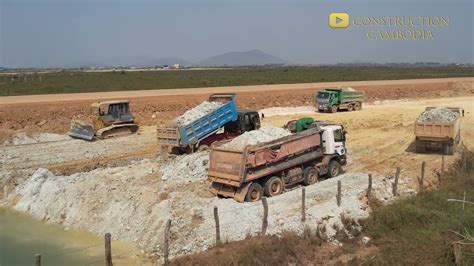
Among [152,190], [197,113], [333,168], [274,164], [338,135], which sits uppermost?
[197,113]

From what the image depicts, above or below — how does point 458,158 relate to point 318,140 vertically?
below

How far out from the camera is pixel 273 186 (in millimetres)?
16859

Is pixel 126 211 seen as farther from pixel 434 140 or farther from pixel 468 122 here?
pixel 468 122

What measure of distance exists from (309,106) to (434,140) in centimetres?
2407

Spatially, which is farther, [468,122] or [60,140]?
[468,122]

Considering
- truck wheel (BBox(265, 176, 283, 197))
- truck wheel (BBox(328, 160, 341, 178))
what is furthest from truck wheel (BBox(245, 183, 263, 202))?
truck wheel (BBox(328, 160, 341, 178))

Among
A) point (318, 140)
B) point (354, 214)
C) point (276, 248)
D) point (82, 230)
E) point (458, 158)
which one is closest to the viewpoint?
point (276, 248)

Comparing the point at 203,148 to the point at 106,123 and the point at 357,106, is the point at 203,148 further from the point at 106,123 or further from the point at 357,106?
the point at 357,106

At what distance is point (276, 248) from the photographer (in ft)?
40.7

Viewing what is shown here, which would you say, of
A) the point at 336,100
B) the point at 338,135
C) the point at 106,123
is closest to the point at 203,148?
the point at 338,135

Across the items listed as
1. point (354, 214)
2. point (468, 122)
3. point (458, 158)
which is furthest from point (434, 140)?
point (468, 122)

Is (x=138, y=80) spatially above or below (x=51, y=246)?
above

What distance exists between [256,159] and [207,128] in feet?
24.1

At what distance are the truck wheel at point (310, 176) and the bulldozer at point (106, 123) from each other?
14366 millimetres
